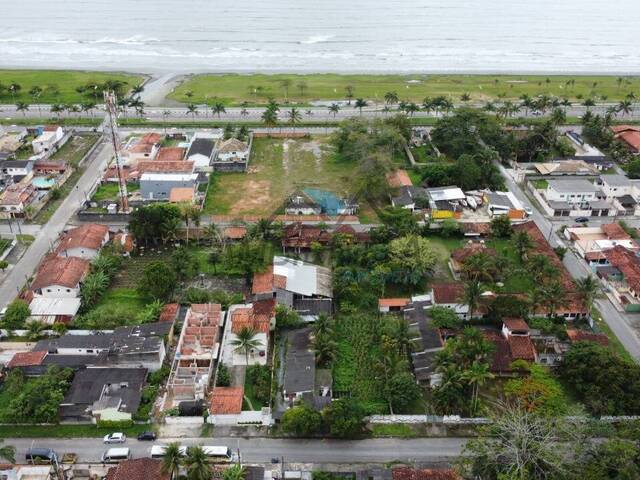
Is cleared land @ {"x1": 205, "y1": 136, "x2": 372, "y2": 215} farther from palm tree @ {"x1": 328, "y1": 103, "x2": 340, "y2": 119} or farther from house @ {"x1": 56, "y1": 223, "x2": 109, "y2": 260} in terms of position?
house @ {"x1": 56, "y1": 223, "x2": 109, "y2": 260}

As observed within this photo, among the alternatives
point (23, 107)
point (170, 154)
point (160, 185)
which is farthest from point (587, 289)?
Answer: point (23, 107)

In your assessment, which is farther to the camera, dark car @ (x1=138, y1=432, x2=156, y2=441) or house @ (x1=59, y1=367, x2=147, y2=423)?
house @ (x1=59, y1=367, x2=147, y2=423)

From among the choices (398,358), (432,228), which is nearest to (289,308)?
(398,358)

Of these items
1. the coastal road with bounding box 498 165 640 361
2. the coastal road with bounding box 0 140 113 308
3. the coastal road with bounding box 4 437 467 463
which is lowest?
the coastal road with bounding box 0 140 113 308

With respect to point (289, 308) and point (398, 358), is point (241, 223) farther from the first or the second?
point (398, 358)

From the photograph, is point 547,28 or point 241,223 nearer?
point 241,223

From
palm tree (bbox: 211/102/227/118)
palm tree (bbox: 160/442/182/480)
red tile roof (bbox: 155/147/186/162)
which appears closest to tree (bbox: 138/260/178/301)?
palm tree (bbox: 160/442/182/480)

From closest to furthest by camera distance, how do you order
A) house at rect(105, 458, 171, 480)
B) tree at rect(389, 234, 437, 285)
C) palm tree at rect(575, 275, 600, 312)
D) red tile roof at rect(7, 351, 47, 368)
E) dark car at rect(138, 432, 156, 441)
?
1. house at rect(105, 458, 171, 480)
2. dark car at rect(138, 432, 156, 441)
3. red tile roof at rect(7, 351, 47, 368)
4. palm tree at rect(575, 275, 600, 312)
5. tree at rect(389, 234, 437, 285)
